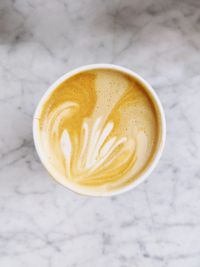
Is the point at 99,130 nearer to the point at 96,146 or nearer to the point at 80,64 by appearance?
the point at 96,146

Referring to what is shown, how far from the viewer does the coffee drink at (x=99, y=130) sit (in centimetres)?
103

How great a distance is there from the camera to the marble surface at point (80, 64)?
45.2 inches

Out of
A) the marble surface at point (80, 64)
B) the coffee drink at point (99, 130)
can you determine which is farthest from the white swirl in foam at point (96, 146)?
the marble surface at point (80, 64)

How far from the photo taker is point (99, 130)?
1036 mm

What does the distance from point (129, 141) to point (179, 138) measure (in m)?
0.17

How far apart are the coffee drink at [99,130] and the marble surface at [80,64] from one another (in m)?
0.12

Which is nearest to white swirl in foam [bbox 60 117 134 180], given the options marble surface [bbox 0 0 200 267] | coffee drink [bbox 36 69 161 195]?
coffee drink [bbox 36 69 161 195]

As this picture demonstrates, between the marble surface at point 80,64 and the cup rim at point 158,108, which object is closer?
the cup rim at point 158,108

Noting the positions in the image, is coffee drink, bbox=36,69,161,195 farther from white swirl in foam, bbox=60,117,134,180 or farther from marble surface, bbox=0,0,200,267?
marble surface, bbox=0,0,200,267

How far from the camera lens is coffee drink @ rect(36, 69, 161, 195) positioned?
1031mm

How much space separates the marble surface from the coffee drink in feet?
0.39

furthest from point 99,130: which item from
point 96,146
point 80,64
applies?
point 80,64

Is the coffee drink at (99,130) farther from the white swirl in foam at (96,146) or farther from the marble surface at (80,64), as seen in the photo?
the marble surface at (80,64)

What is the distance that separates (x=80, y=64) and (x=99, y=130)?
0.63ft
